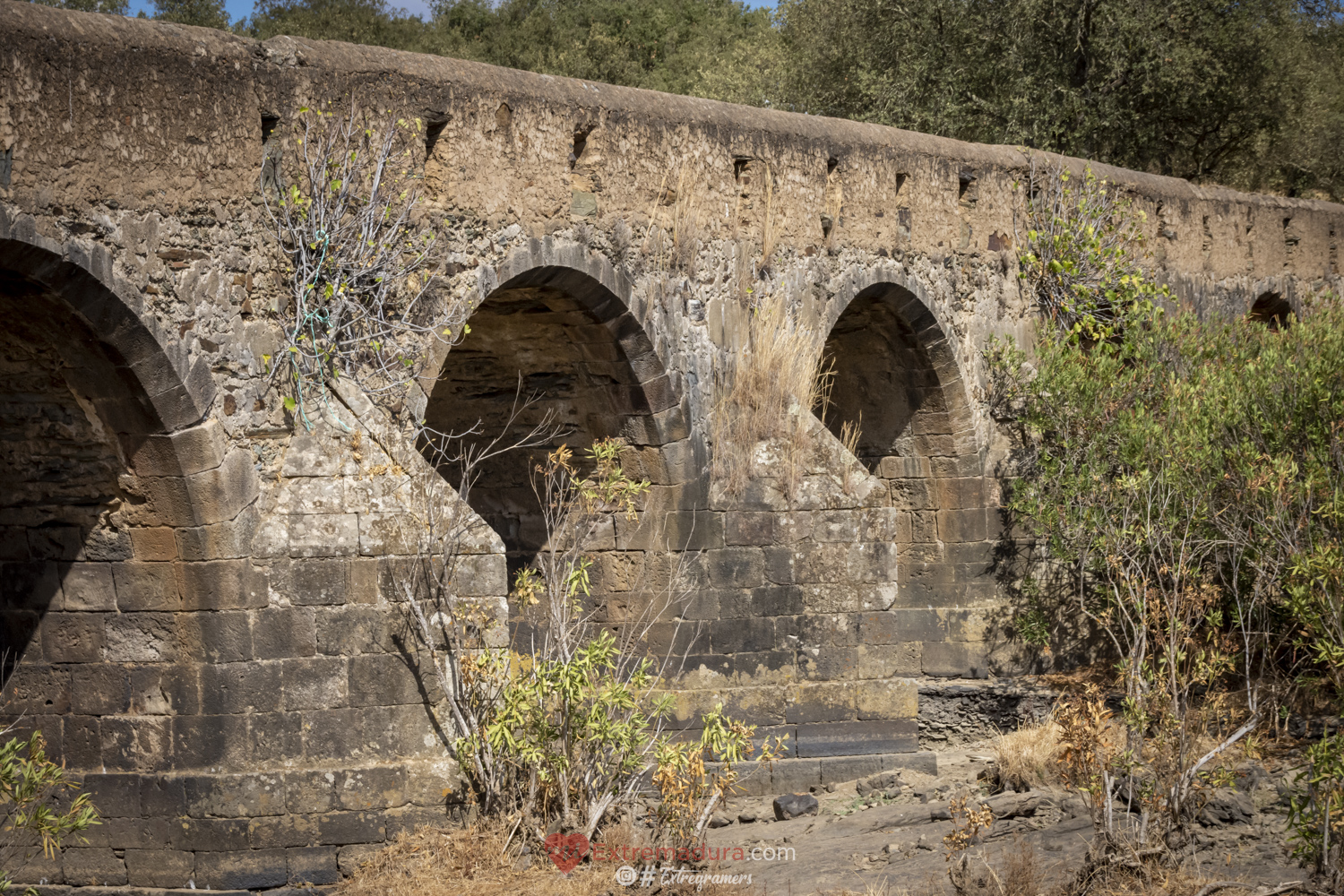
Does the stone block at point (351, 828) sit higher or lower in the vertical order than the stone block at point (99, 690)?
lower

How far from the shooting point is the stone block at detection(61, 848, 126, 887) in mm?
5531

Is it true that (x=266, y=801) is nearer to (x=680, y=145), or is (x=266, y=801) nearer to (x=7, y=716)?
(x=7, y=716)

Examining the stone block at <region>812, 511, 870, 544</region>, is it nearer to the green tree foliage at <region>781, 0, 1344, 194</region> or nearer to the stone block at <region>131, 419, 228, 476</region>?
the stone block at <region>131, 419, 228, 476</region>

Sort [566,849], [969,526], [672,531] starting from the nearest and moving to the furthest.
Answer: [566,849], [672,531], [969,526]

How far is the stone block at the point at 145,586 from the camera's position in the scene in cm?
559

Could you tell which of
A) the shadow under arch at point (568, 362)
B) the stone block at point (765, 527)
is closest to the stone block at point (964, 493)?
the stone block at point (765, 527)

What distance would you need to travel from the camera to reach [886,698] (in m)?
7.96

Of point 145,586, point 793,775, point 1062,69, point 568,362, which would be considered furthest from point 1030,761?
point 1062,69

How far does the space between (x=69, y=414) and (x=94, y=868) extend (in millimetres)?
2016

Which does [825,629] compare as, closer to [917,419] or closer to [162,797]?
[917,419]

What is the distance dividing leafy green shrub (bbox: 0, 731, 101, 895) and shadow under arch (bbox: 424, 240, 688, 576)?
2762 mm

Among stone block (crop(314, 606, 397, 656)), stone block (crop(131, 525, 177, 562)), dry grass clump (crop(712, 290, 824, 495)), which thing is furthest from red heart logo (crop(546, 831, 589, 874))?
dry grass clump (crop(712, 290, 824, 495))

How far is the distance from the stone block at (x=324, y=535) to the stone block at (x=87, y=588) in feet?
2.77

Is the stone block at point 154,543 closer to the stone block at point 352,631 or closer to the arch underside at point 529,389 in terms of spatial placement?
the stone block at point 352,631
